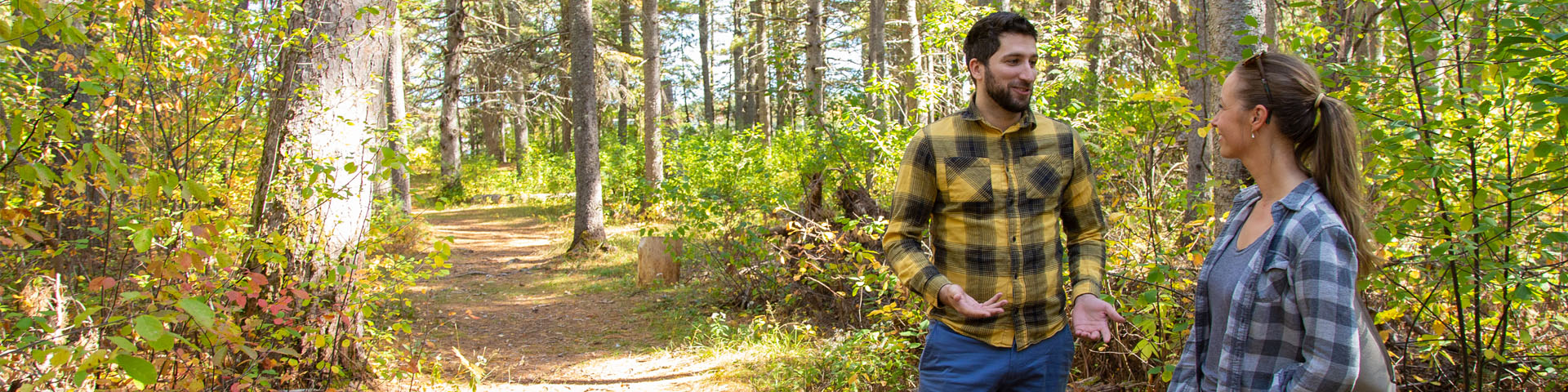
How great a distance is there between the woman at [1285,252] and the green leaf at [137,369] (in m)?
2.25

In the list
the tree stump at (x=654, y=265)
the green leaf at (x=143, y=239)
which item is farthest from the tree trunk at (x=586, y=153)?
the green leaf at (x=143, y=239)

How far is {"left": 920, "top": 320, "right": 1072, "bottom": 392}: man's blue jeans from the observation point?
2293mm

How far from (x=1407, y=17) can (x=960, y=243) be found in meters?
1.49

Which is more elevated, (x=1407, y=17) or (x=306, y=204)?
(x=1407, y=17)

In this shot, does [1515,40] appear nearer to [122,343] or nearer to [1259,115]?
[1259,115]

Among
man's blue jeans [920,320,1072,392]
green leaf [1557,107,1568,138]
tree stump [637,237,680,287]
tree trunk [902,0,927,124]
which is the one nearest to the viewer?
green leaf [1557,107,1568,138]

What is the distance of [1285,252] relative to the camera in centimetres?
161

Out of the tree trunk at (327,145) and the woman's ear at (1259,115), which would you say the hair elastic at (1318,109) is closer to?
the woman's ear at (1259,115)

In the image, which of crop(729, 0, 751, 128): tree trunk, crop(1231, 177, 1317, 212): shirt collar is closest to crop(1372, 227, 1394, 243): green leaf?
crop(1231, 177, 1317, 212): shirt collar

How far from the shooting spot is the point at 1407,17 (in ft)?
8.33

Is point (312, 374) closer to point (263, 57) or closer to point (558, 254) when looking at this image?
point (263, 57)

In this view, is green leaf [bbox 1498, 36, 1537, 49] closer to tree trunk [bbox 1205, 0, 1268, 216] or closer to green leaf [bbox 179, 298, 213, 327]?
tree trunk [bbox 1205, 0, 1268, 216]

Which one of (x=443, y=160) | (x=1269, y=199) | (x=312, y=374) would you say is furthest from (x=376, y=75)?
(x=443, y=160)

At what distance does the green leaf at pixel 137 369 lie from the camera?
185cm
